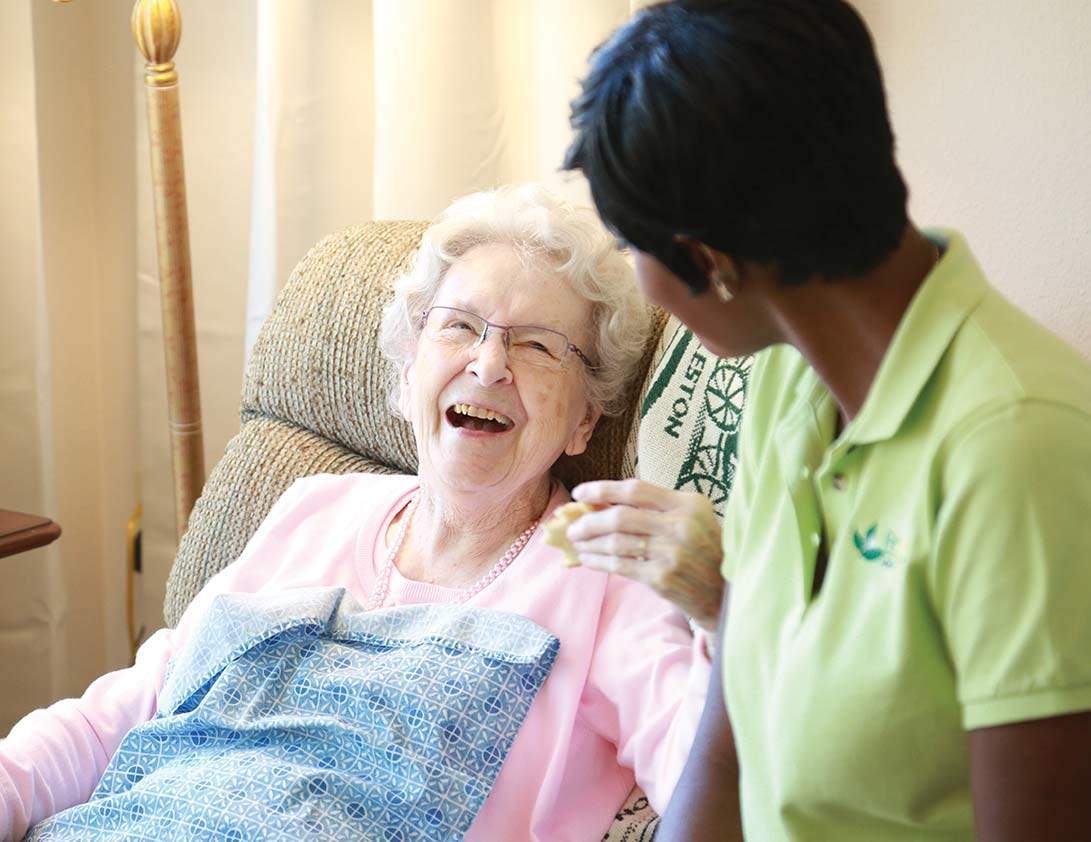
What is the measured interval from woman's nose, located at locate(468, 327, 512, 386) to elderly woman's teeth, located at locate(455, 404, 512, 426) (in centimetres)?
4

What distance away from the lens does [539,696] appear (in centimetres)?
→ 146

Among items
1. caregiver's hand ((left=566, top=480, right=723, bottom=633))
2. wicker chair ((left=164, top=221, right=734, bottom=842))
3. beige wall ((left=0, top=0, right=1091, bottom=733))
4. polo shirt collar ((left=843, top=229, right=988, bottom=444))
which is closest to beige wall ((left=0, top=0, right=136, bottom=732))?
beige wall ((left=0, top=0, right=1091, bottom=733))

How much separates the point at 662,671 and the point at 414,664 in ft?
0.90

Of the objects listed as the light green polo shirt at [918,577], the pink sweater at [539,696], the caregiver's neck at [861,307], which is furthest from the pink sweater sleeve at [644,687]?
the caregiver's neck at [861,307]

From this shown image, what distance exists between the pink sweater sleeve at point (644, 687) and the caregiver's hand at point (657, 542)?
18cm

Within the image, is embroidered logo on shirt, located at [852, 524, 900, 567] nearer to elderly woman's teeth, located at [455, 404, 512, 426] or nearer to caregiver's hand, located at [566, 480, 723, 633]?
caregiver's hand, located at [566, 480, 723, 633]

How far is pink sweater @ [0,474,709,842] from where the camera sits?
1.40m

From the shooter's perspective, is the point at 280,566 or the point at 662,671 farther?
the point at 280,566

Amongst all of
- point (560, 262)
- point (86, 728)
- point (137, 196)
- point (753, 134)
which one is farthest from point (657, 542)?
point (137, 196)

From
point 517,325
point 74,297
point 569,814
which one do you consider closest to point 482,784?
point 569,814

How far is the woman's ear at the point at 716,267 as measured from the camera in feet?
2.57

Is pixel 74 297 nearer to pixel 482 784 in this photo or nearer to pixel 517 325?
pixel 517 325

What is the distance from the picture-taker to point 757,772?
91 centimetres

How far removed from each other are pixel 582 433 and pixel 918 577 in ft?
3.02
